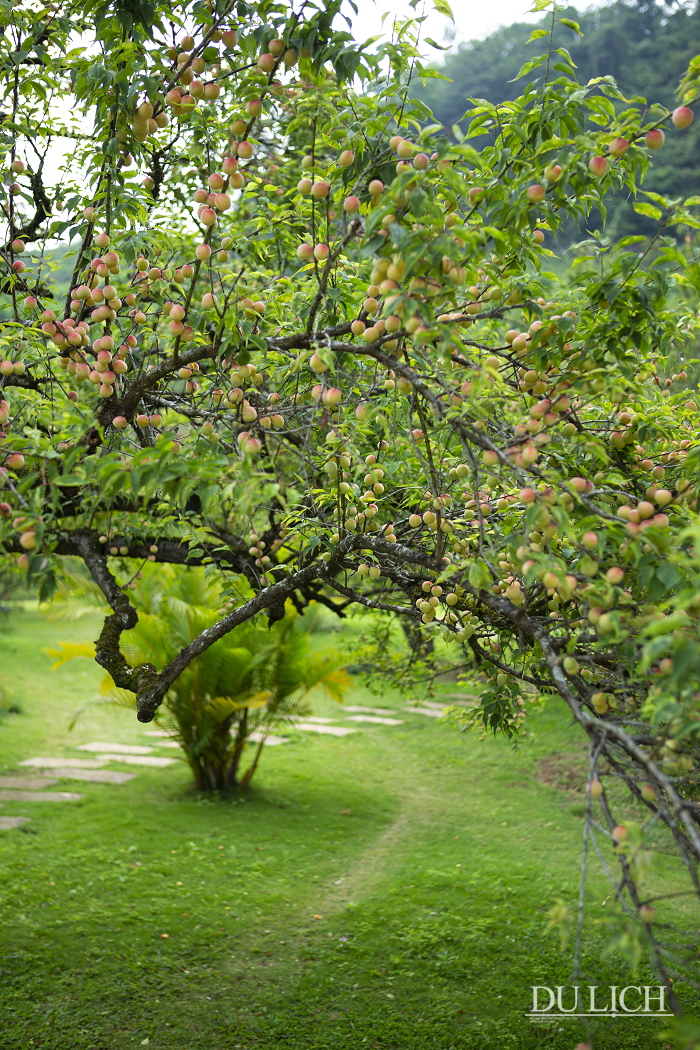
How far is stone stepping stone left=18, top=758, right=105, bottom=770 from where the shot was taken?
845 centimetres

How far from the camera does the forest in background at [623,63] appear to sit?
27.9 m

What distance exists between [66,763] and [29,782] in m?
0.73

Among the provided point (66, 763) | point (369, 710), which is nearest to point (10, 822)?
point (66, 763)

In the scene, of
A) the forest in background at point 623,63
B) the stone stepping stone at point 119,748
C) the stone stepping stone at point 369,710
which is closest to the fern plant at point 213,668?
the stone stepping stone at point 119,748

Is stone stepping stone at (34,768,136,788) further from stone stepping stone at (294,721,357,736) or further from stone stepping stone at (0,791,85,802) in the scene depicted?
stone stepping stone at (294,721,357,736)

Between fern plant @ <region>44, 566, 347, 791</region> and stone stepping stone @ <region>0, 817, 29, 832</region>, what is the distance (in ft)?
4.27

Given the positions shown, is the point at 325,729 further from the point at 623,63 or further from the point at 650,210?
the point at 623,63

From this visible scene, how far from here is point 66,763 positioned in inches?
338

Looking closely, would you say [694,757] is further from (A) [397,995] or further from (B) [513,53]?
(B) [513,53]

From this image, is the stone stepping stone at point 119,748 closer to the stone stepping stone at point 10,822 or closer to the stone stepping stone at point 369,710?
the stone stepping stone at point 10,822

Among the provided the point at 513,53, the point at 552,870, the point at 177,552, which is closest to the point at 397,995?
the point at 552,870

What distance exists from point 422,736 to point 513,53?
43142mm

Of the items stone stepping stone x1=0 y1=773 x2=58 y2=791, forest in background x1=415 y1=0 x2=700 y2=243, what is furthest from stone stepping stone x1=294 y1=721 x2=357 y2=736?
forest in background x1=415 y1=0 x2=700 y2=243

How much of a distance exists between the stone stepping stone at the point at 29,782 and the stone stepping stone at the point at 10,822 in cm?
85
